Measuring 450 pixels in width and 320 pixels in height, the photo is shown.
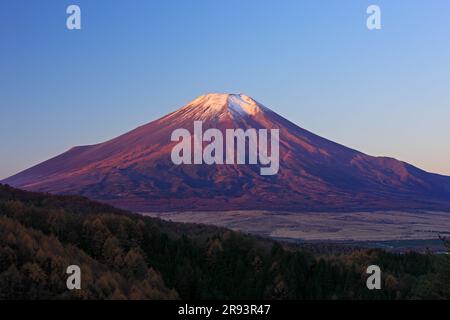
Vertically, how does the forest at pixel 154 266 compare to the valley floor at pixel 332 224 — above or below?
above

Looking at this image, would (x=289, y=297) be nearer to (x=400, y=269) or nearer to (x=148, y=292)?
(x=148, y=292)

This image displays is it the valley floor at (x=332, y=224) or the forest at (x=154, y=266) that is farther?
the valley floor at (x=332, y=224)

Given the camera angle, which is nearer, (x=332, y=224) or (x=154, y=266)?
(x=154, y=266)

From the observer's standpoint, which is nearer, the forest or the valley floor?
the forest

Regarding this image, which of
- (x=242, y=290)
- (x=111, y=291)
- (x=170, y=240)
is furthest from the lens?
(x=170, y=240)

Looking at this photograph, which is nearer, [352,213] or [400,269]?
[400,269]

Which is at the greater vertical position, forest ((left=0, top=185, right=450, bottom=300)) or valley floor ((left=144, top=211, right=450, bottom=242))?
forest ((left=0, top=185, right=450, bottom=300))

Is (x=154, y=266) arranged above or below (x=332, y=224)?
Answer: above
